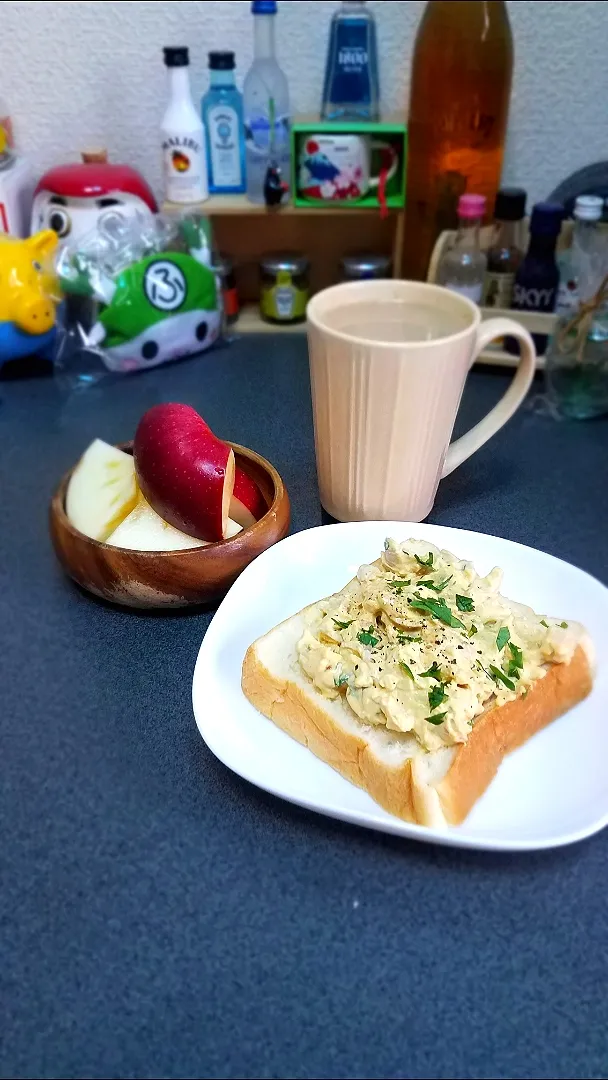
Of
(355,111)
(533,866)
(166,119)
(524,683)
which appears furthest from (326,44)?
(533,866)

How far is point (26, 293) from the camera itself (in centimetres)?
101

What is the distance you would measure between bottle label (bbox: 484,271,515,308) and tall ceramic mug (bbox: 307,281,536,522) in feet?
1.18

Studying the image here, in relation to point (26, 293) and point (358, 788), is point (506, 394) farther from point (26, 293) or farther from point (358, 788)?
point (26, 293)

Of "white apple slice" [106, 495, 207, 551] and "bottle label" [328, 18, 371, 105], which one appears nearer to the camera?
"white apple slice" [106, 495, 207, 551]

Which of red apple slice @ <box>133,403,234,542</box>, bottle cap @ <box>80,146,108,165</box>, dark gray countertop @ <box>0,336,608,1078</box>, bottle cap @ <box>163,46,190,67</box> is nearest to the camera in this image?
dark gray countertop @ <box>0,336,608,1078</box>

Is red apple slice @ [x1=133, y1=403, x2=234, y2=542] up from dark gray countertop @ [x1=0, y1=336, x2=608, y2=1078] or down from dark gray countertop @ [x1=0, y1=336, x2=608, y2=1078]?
up

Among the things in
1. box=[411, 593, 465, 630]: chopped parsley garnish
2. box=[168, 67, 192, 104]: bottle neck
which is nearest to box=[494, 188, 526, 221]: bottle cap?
box=[168, 67, 192, 104]: bottle neck

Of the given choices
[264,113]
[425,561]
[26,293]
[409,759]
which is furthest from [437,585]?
[264,113]

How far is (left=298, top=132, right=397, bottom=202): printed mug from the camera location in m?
1.04

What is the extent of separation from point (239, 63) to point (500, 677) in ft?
3.34

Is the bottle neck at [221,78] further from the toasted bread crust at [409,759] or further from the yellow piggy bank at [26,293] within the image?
the toasted bread crust at [409,759]

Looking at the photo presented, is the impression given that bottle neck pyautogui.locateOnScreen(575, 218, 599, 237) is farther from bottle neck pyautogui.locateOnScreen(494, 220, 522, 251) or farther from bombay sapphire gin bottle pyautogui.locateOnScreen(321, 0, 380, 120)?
bombay sapphire gin bottle pyautogui.locateOnScreen(321, 0, 380, 120)

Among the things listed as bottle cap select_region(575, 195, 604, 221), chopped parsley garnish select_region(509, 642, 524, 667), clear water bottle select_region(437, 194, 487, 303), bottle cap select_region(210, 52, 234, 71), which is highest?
bottle cap select_region(210, 52, 234, 71)

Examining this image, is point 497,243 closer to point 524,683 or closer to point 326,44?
point 326,44
